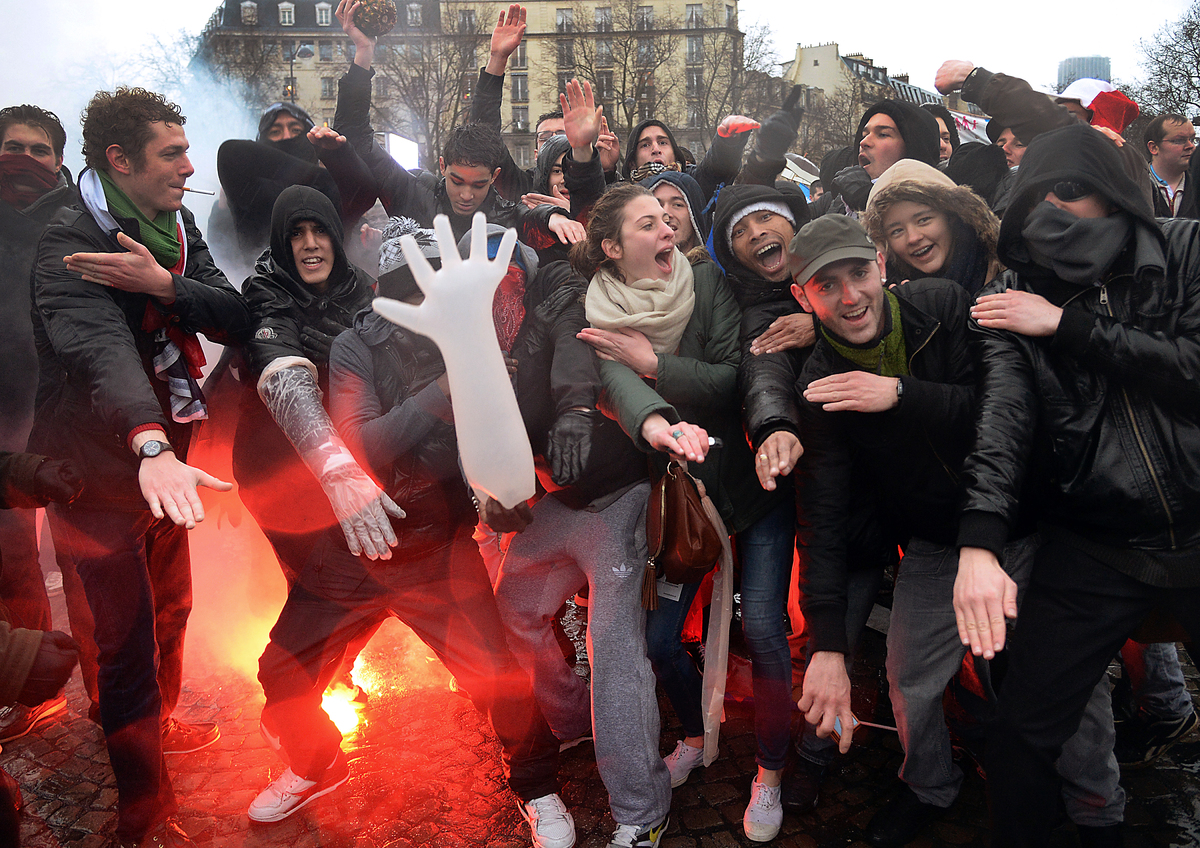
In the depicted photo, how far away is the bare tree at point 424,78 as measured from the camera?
25.7m

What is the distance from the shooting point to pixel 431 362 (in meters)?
2.71

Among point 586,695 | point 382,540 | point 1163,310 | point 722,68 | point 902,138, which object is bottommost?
point 586,695

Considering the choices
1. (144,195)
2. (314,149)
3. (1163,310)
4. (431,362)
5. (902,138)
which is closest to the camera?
(1163,310)

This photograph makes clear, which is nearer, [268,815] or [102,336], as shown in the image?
[102,336]

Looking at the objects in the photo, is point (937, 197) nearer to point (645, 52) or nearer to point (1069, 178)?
point (1069, 178)

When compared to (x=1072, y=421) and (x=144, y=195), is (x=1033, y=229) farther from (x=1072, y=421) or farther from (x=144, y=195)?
(x=144, y=195)

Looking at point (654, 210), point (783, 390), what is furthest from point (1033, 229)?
point (654, 210)

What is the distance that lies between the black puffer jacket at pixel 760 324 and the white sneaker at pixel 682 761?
1.37m

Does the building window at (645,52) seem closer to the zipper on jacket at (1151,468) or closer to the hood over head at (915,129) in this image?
the hood over head at (915,129)

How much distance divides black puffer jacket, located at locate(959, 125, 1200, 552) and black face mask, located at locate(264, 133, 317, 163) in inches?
162

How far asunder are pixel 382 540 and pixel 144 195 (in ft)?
5.69

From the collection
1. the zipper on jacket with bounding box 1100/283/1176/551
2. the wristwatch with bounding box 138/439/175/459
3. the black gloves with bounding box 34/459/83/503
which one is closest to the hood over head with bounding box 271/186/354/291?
the wristwatch with bounding box 138/439/175/459

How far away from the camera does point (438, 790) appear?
3.00m

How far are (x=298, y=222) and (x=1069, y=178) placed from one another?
2.74m
